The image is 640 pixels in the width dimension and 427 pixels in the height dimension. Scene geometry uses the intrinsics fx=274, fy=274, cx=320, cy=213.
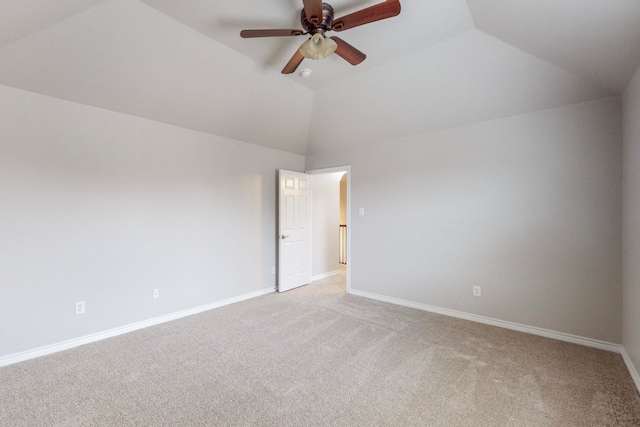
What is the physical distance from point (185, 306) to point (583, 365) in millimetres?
4130

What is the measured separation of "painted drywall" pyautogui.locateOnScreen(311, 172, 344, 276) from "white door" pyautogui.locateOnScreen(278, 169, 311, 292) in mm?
391

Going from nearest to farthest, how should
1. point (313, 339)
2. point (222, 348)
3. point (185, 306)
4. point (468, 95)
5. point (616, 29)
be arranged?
point (616, 29) < point (222, 348) < point (313, 339) < point (468, 95) < point (185, 306)

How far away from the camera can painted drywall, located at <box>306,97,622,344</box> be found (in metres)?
2.63

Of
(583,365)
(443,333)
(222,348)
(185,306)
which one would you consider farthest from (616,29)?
(185,306)

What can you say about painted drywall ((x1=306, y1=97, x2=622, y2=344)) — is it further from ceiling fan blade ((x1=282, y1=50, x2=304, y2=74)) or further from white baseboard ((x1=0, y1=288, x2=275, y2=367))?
white baseboard ((x1=0, y1=288, x2=275, y2=367))

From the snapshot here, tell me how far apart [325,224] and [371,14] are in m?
4.11

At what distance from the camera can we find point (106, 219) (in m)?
2.91

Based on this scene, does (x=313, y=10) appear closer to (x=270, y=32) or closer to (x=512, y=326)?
(x=270, y=32)

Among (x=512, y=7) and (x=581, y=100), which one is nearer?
(x=512, y=7)

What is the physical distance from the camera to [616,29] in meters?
1.74

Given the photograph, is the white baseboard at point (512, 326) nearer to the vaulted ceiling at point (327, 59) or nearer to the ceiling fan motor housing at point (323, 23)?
the vaulted ceiling at point (327, 59)

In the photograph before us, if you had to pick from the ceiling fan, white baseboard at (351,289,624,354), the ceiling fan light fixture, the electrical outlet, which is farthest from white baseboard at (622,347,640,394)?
the electrical outlet

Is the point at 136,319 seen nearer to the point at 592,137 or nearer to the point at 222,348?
the point at 222,348

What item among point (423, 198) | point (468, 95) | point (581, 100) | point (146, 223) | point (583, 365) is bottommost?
point (583, 365)
